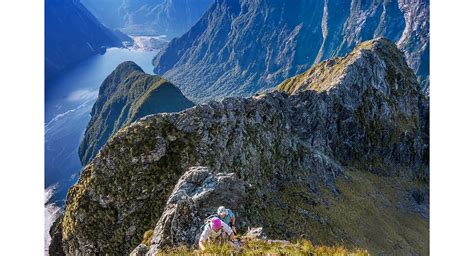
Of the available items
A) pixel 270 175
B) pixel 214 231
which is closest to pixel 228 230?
pixel 214 231

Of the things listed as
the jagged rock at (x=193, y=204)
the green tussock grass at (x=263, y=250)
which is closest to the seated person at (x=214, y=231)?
the green tussock grass at (x=263, y=250)

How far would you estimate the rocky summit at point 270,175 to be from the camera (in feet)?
107

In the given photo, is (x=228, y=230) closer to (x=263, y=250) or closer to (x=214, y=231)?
(x=214, y=231)

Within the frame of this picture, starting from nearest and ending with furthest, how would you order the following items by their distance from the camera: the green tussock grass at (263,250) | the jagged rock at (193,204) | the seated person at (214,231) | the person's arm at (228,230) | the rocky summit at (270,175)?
the green tussock grass at (263,250) < the seated person at (214,231) < the person's arm at (228,230) < the jagged rock at (193,204) < the rocky summit at (270,175)

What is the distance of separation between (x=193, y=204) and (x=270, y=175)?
2478 cm

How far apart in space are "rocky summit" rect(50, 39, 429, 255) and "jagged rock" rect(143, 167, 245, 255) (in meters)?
0.08

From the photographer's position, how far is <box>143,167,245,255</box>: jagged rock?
786 inches

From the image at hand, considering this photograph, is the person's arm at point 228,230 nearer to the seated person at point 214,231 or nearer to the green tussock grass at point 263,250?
the seated person at point 214,231

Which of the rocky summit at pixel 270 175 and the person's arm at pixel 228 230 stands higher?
the person's arm at pixel 228 230

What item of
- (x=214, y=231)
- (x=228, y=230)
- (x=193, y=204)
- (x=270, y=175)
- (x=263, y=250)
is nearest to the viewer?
(x=263, y=250)

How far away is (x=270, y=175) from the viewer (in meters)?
46.2

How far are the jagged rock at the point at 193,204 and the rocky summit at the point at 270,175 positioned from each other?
0.08 meters
